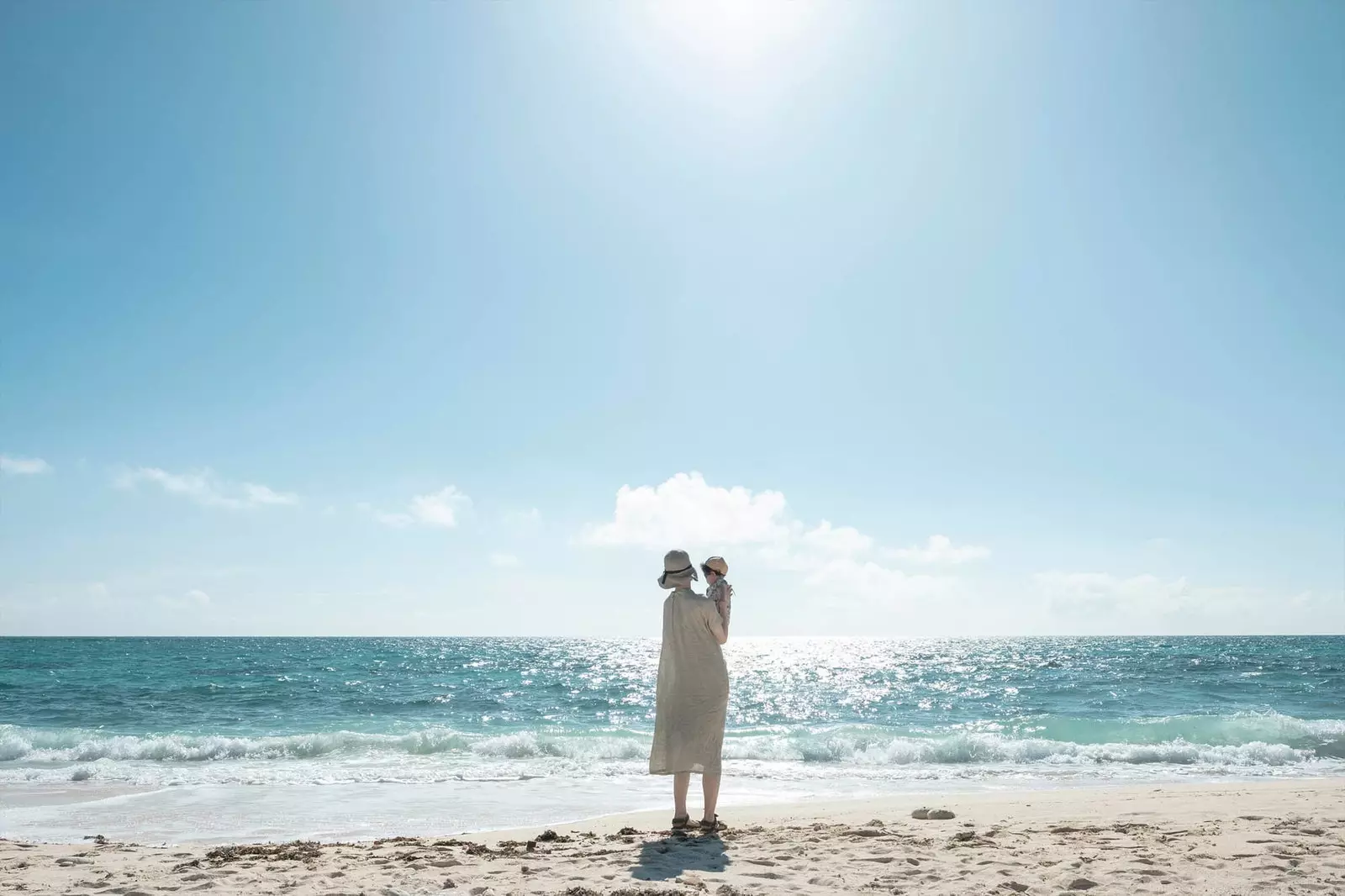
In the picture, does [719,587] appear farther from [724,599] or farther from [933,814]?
[933,814]

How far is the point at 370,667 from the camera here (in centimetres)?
4509

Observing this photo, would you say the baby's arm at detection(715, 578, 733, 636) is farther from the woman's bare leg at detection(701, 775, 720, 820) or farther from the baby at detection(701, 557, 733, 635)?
the woman's bare leg at detection(701, 775, 720, 820)

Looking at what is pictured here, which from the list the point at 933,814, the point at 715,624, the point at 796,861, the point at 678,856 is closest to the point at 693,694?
the point at 715,624

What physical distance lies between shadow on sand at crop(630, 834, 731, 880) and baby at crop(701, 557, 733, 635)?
1.44 m

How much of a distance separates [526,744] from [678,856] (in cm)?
1091

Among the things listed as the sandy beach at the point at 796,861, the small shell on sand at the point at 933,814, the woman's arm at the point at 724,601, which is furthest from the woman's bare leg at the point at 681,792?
the small shell on sand at the point at 933,814

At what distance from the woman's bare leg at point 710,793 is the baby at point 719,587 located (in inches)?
43.0

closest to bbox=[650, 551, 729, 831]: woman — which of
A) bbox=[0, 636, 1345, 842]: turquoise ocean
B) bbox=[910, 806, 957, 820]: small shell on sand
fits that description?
bbox=[910, 806, 957, 820]: small shell on sand

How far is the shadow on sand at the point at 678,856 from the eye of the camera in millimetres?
4859

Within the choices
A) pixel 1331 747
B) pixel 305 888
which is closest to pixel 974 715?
pixel 1331 747

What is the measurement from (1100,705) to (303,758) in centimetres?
2238

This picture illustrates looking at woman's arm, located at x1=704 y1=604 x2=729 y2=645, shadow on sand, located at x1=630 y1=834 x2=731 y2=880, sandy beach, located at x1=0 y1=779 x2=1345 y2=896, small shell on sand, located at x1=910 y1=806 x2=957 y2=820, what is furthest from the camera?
small shell on sand, located at x1=910 y1=806 x2=957 y2=820

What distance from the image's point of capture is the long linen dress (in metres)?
5.84

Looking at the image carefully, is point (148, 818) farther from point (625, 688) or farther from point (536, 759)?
point (625, 688)
